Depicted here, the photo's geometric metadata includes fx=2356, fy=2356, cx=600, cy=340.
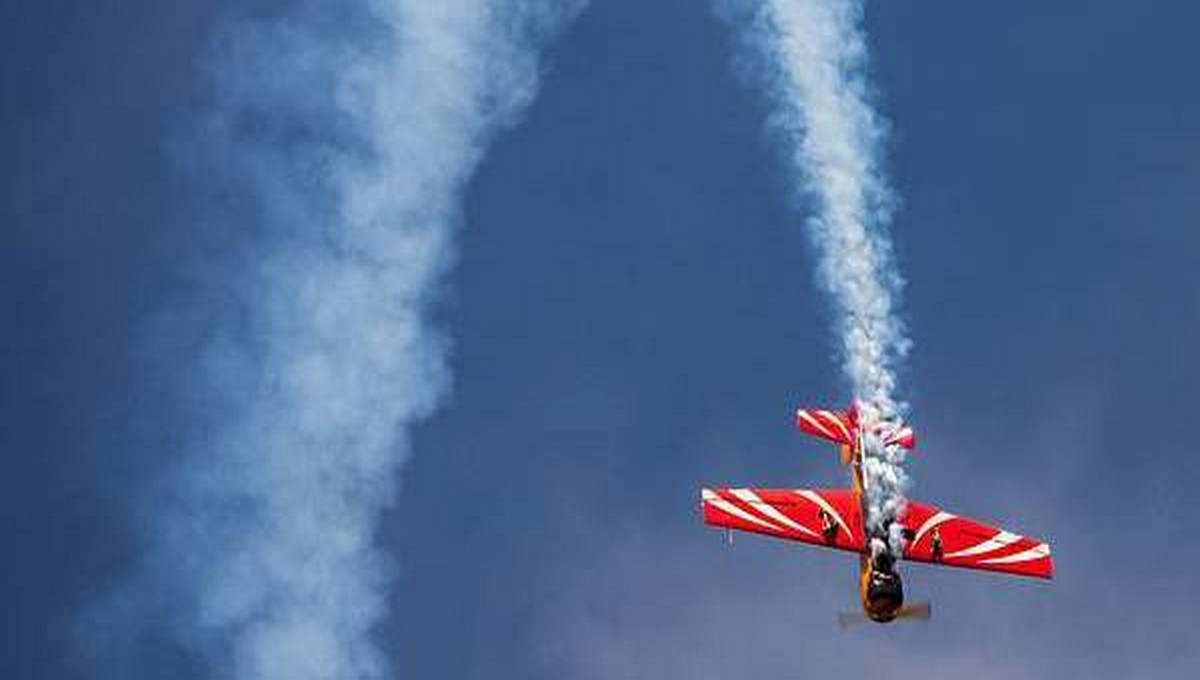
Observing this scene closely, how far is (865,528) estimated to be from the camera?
291ft

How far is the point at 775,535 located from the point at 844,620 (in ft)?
16.0

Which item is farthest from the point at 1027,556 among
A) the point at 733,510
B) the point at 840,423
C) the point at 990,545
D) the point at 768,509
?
the point at 733,510

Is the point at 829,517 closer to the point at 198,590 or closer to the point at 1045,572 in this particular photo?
the point at 1045,572

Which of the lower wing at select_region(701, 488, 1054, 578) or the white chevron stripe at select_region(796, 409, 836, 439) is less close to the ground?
the white chevron stripe at select_region(796, 409, 836, 439)

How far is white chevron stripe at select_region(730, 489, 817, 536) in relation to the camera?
8925 centimetres

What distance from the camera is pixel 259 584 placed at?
10506 centimetres

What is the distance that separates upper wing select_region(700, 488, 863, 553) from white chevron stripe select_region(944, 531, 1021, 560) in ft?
13.7

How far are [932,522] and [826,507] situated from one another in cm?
434

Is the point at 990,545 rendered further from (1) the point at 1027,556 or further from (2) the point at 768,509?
(2) the point at 768,509

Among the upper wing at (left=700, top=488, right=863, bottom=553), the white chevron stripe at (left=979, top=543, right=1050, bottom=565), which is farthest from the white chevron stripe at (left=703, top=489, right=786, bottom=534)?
the white chevron stripe at (left=979, top=543, right=1050, bottom=565)

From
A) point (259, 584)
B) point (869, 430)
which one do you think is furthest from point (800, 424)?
point (259, 584)

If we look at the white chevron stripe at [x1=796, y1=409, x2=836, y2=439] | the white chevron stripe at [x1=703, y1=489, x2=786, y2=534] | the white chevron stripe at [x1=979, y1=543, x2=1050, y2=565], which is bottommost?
the white chevron stripe at [x1=703, y1=489, x2=786, y2=534]

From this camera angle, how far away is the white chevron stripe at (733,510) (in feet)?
291

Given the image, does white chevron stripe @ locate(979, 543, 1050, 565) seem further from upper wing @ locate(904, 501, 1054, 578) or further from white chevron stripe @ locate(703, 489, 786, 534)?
white chevron stripe @ locate(703, 489, 786, 534)
